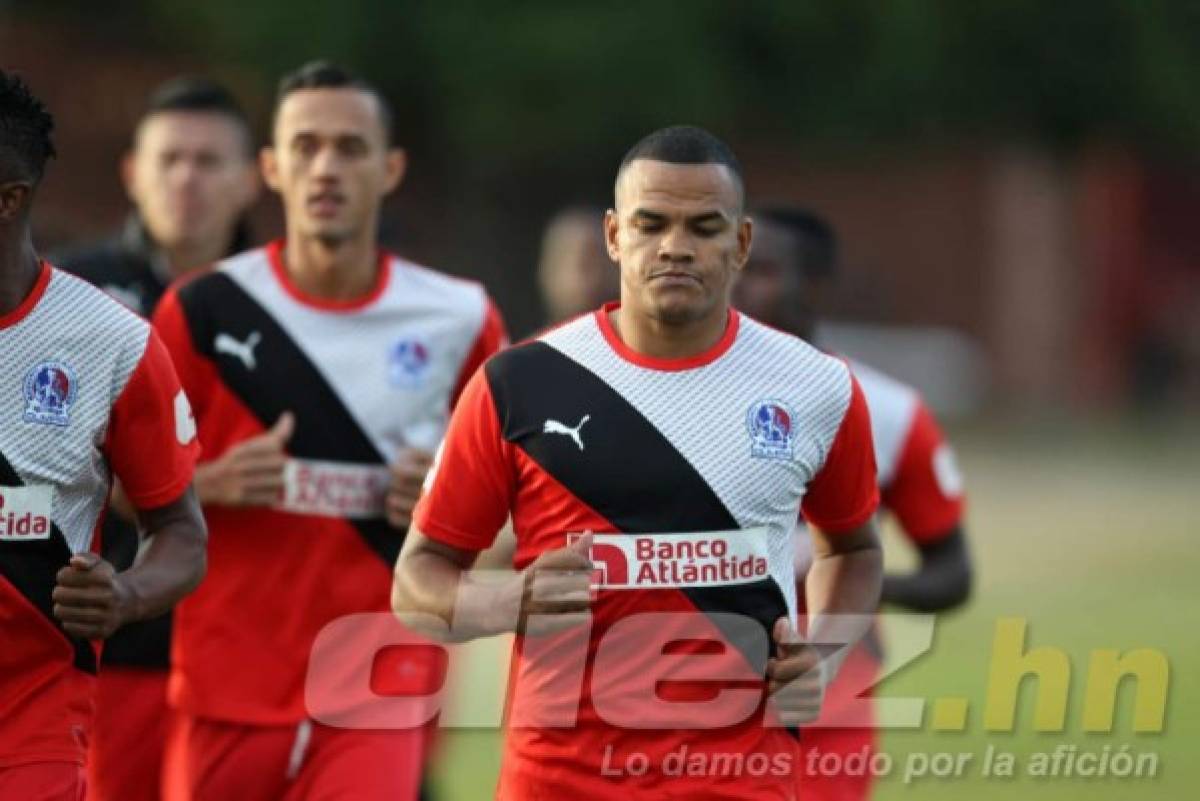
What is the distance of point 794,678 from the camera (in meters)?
6.10

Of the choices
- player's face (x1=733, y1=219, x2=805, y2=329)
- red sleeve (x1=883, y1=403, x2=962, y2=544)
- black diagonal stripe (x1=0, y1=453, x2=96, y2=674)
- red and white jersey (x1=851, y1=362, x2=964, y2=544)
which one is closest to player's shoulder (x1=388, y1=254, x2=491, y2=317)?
player's face (x1=733, y1=219, x2=805, y2=329)

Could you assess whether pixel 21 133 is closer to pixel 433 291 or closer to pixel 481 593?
pixel 481 593

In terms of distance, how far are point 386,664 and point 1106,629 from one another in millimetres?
10343

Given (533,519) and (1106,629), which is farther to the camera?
(1106,629)

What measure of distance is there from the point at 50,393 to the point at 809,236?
14.1ft

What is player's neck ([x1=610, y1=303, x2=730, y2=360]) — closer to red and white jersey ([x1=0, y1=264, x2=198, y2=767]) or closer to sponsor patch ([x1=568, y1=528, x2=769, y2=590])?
sponsor patch ([x1=568, y1=528, x2=769, y2=590])

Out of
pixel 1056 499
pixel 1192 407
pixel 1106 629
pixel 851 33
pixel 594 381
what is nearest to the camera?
pixel 594 381

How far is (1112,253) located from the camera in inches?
1779

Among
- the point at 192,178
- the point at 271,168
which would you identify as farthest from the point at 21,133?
the point at 192,178

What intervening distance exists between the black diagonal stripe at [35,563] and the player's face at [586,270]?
562 centimetres

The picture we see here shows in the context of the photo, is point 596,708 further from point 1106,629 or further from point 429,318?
point 1106,629

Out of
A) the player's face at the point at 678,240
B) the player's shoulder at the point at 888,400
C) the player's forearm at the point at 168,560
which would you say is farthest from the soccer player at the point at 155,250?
the player's shoulder at the point at 888,400

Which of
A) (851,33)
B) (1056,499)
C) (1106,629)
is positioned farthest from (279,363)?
(851,33)

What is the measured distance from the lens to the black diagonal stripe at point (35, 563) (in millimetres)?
5809
